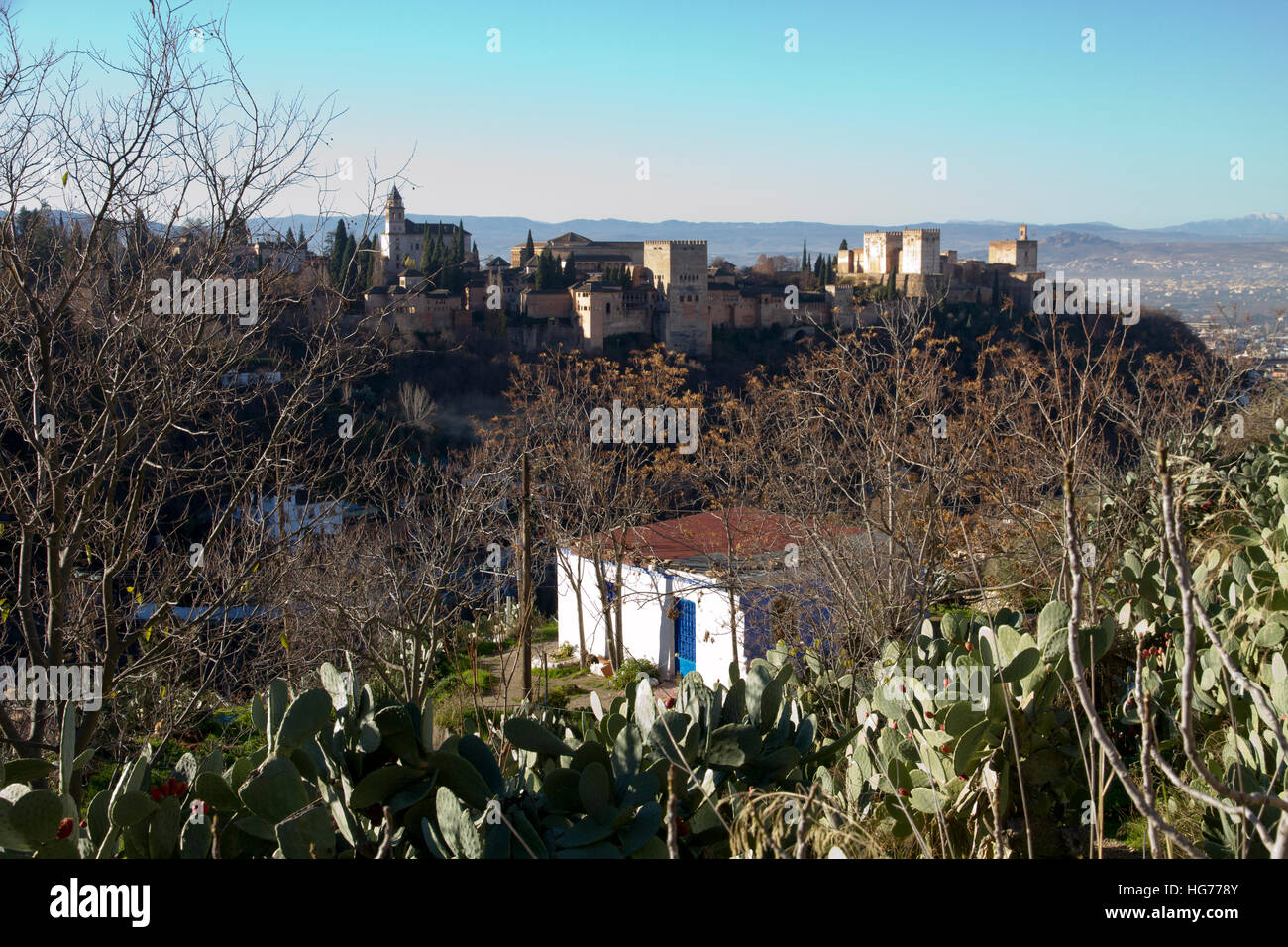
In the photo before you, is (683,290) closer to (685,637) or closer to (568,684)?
(685,637)

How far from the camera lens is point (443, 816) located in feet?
6.30

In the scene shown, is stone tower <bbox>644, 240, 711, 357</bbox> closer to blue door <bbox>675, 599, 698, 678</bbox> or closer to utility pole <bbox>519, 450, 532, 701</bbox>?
blue door <bbox>675, 599, 698, 678</bbox>

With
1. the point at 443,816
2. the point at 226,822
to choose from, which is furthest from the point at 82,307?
the point at 443,816

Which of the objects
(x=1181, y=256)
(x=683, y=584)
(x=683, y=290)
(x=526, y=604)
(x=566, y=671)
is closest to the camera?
(x=526, y=604)

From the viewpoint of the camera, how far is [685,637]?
1473cm

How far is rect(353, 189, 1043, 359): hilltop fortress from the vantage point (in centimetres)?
4853

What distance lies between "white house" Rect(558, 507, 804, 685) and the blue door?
0.05 ft

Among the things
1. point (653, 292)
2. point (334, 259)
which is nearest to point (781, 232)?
point (653, 292)

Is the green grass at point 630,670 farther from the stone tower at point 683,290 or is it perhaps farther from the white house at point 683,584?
the stone tower at point 683,290

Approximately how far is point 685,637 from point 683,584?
0.94 meters

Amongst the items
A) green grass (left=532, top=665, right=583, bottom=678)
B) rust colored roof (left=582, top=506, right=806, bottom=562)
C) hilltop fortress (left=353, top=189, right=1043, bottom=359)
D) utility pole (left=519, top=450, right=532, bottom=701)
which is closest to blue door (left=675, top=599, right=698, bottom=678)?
rust colored roof (left=582, top=506, right=806, bottom=562)

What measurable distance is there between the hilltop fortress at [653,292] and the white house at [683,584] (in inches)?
1091

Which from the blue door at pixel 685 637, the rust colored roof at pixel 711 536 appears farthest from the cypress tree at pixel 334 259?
the blue door at pixel 685 637

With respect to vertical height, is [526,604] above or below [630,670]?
above
